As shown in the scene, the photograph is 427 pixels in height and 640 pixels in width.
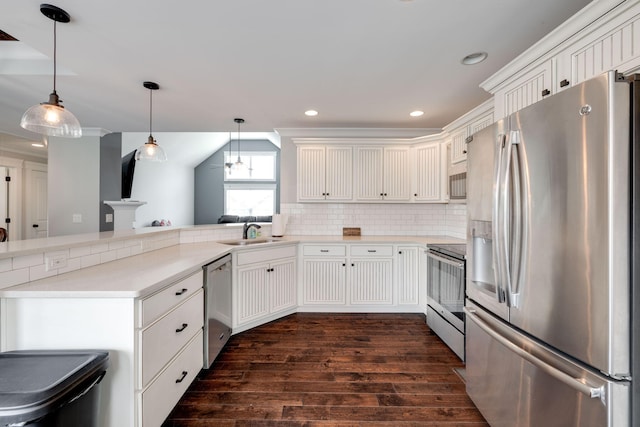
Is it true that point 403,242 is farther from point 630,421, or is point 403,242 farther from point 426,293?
point 630,421

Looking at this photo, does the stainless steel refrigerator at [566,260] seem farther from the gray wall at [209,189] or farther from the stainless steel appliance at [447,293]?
the gray wall at [209,189]

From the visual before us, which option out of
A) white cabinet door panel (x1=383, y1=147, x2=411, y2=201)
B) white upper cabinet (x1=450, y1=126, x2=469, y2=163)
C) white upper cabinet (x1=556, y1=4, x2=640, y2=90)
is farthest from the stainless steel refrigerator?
white cabinet door panel (x1=383, y1=147, x2=411, y2=201)

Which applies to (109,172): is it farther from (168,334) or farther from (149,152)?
(168,334)

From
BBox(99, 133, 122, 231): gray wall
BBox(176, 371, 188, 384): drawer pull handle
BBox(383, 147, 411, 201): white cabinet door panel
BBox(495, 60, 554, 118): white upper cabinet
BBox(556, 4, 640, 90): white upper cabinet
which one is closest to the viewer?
BBox(556, 4, 640, 90): white upper cabinet

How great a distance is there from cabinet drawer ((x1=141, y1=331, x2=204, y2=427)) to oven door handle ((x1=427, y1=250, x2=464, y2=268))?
2.10 meters

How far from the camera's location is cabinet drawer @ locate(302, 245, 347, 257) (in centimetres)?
351

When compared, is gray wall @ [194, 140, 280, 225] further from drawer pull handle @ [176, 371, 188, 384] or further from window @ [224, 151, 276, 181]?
drawer pull handle @ [176, 371, 188, 384]

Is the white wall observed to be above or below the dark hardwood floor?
above

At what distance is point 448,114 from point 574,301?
2.86m

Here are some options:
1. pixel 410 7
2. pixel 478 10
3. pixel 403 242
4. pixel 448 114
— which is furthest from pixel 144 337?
pixel 448 114

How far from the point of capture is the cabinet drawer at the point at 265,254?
2916 millimetres

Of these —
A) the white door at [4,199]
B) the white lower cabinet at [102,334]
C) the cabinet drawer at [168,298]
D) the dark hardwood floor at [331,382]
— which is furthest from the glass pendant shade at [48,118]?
the white door at [4,199]

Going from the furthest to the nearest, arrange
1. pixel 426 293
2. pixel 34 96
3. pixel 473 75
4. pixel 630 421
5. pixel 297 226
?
1. pixel 297 226
2. pixel 426 293
3. pixel 34 96
4. pixel 473 75
5. pixel 630 421

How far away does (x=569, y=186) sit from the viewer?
1.09 metres
